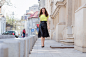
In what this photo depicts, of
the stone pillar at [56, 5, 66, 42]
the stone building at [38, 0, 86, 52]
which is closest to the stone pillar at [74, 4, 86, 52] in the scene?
the stone building at [38, 0, 86, 52]

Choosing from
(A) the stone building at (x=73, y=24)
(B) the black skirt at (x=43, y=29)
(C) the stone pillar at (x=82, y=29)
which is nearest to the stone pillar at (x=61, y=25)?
(A) the stone building at (x=73, y=24)

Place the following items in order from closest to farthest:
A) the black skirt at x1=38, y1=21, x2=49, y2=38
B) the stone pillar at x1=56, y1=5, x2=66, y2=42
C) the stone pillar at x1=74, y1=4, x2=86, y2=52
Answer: the stone pillar at x1=74, y1=4, x2=86, y2=52
the black skirt at x1=38, y1=21, x2=49, y2=38
the stone pillar at x1=56, y1=5, x2=66, y2=42

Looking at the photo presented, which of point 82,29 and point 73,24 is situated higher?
point 73,24

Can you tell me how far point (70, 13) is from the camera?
13414 millimetres

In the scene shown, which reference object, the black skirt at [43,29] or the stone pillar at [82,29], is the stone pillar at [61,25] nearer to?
the black skirt at [43,29]

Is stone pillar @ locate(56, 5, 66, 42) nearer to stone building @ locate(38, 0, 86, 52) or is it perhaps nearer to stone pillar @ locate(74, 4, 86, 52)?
stone building @ locate(38, 0, 86, 52)

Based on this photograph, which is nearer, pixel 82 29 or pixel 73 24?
pixel 82 29

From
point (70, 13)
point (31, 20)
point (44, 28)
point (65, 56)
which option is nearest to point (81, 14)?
point (65, 56)

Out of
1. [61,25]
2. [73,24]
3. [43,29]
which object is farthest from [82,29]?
[61,25]

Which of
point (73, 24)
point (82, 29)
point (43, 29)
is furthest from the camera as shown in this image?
point (73, 24)

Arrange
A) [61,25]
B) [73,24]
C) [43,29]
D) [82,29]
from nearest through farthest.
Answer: [82,29], [43,29], [73,24], [61,25]

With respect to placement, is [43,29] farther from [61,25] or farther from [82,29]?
[61,25]

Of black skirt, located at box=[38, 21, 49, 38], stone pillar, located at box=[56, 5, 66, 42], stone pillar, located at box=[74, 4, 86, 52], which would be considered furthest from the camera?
stone pillar, located at box=[56, 5, 66, 42]

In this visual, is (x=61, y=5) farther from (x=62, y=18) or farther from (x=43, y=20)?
(x=43, y=20)
